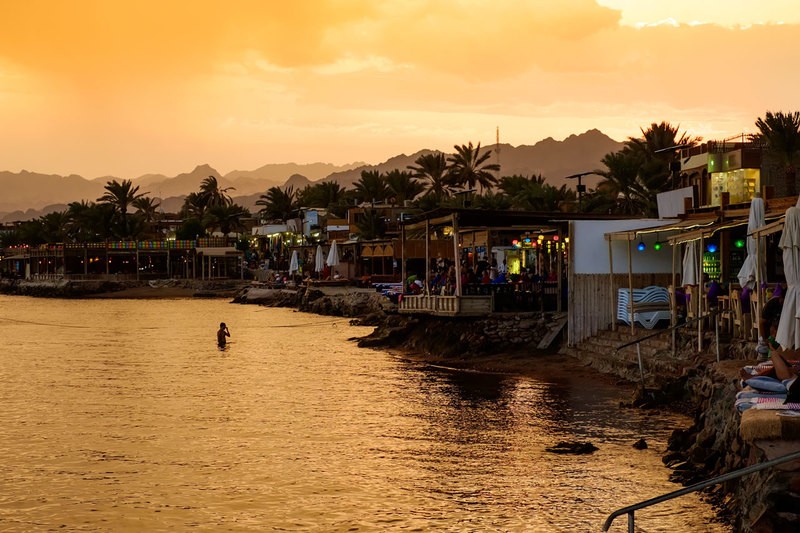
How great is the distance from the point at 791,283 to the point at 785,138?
30.7 meters

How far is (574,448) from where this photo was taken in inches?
671

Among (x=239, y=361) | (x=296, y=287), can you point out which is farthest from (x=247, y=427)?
(x=296, y=287)

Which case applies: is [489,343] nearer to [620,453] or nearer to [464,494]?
[620,453]

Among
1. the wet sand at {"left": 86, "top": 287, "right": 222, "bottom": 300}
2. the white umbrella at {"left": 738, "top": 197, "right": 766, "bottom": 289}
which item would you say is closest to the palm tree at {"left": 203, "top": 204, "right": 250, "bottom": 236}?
the wet sand at {"left": 86, "top": 287, "right": 222, "bottom": 300}

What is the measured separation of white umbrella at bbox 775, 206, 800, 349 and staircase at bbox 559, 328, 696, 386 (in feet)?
21.9

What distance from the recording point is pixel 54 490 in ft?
50.3

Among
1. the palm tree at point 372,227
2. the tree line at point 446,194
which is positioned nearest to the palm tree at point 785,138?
the tree line at point 446,194

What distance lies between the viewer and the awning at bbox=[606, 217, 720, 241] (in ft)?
83.2

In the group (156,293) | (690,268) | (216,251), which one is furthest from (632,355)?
(216,251)

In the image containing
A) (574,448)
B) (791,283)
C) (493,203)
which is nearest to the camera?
(791,283)

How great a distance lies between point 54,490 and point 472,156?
83.7 meters

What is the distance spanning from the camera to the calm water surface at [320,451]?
13.7 metres

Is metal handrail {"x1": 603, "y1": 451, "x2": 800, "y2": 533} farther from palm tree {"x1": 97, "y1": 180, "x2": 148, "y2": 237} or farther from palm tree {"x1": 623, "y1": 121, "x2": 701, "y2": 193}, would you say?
palm tree {"x1": 97, "y1": 180, "x2": 148, "y2": 237}

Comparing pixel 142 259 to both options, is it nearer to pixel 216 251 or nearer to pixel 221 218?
pixel 221 218
